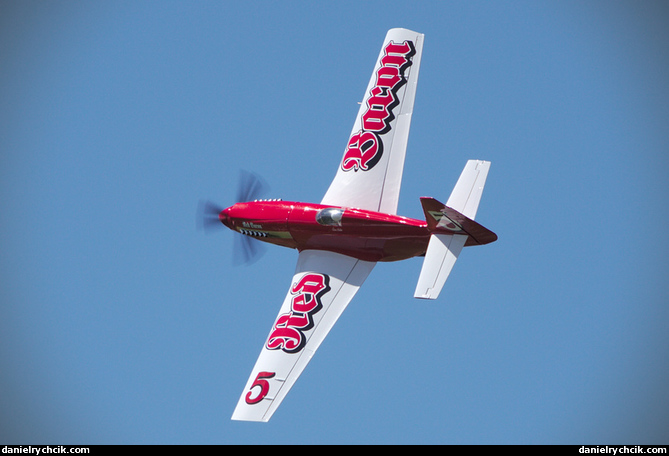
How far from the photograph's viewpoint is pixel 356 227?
92.1 ft

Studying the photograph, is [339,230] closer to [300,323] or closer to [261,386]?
[300,323]

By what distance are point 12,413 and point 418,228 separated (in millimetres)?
46069

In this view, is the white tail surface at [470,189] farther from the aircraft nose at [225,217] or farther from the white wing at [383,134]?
the aircraft nose at [225,217]

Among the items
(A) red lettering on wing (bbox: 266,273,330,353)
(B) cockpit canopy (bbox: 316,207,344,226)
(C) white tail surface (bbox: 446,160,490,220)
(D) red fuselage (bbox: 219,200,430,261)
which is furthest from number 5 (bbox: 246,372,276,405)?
(C) white tail surface (bbox: 446,160,490,220)

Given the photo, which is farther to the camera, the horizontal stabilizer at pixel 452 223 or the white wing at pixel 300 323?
the white wing at pixel 300 323

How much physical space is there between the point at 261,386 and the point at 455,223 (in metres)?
7.33

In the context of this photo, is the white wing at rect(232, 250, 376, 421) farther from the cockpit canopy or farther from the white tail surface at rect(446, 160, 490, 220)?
the white tail surface at rect(446, 160, 490, 220)

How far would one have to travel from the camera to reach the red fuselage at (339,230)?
90.9 ft

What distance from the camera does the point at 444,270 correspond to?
25.3 m

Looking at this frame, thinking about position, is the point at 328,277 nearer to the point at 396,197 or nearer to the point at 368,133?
the point at 396,197

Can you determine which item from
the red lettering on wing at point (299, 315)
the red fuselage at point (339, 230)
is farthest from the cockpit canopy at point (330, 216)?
Answer: the red lettering on wing at point (299, 315)

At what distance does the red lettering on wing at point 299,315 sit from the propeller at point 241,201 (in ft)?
9.04

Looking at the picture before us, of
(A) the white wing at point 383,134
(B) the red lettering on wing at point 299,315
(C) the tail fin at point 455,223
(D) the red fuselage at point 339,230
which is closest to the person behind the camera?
(C) the tail fin at point 455,223
